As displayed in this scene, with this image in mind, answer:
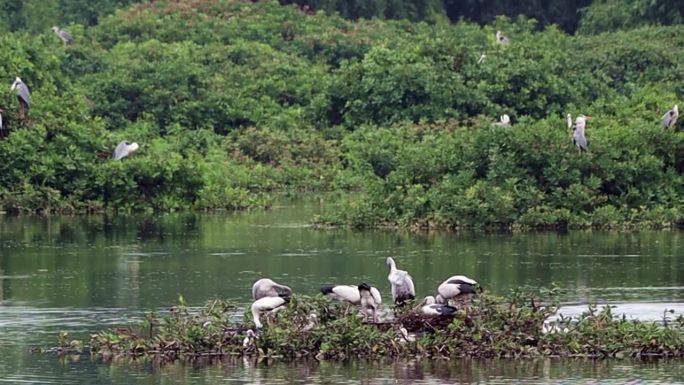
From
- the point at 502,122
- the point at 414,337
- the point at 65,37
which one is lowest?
the point at 414,337

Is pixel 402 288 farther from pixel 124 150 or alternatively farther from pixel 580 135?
pixel 124 150

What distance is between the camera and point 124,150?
27953 millimetres

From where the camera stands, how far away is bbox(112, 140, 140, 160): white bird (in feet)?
91.5

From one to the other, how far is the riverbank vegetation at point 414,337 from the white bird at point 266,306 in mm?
158

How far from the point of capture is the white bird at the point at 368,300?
1459 centimetres

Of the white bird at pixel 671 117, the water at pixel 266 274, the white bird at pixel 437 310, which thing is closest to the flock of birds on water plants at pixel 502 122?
the white bird at pixel 671 117

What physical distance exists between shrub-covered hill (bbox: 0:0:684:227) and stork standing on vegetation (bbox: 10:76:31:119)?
153 millimetres

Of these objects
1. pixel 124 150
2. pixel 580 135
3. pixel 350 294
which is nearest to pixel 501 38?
pixel 124 150

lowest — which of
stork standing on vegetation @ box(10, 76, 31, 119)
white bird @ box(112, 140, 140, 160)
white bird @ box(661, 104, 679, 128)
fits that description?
white bird @ box(112, 140, 140, 160)

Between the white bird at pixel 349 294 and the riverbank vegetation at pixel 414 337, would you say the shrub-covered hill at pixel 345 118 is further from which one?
the riverbank vegetation at pixel 414 337

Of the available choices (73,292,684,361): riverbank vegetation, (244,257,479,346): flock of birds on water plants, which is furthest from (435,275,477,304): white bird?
(73,292,684,361): riverbank vegetation

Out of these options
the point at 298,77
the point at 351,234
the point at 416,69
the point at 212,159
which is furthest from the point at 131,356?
the point at 298,77

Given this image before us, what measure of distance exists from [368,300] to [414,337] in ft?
1.61

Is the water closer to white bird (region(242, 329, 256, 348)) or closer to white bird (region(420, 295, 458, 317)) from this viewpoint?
white bird (region(242, 329, 256, 348))
